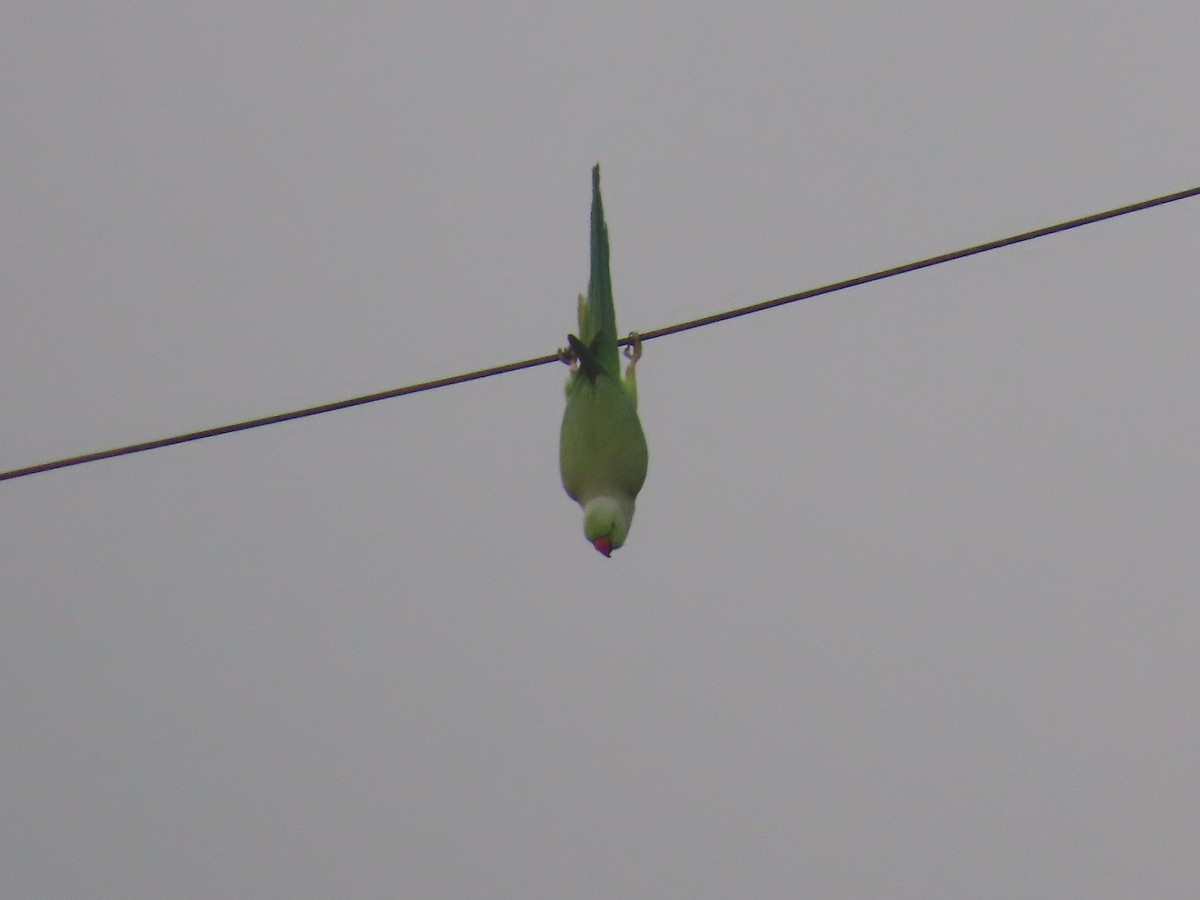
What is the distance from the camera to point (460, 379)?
12.5 feet

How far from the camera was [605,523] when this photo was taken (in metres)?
4.75

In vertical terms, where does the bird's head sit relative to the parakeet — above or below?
below

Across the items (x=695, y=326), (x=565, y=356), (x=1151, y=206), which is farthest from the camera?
(x=565, y=356)

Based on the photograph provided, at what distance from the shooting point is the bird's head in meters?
4.76

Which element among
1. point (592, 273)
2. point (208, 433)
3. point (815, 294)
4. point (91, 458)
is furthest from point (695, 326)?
point (91, 458)

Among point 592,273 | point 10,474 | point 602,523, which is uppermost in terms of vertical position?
point 592,273

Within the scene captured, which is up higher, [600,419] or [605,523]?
[600,419]

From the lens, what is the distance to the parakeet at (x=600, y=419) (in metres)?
4.74

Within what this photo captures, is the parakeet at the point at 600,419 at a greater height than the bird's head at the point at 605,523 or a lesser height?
greater

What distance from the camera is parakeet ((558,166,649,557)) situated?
4738 millimetres

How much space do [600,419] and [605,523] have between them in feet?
1.11

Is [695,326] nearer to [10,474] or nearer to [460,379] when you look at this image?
[460,379]

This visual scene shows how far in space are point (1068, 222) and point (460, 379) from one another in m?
1.57

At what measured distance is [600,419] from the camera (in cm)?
→ 475
